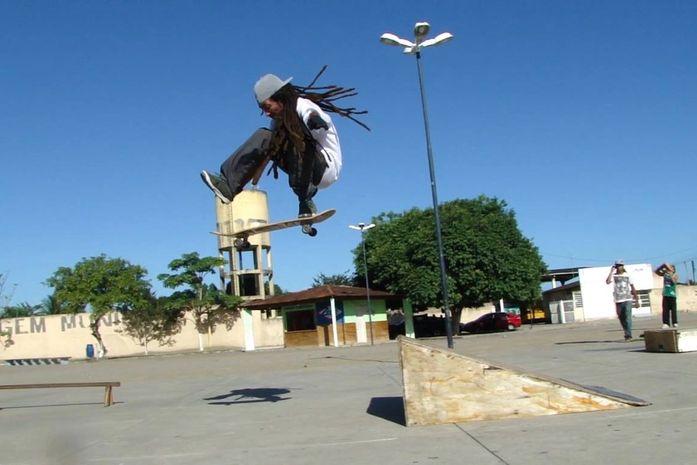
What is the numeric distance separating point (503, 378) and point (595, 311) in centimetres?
5320

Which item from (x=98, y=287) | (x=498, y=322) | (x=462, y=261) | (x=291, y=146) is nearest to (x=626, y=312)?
(x=291, y=146)

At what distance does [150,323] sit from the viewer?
160 feet

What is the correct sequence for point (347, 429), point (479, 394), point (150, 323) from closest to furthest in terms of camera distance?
point (479, 394), point (347, 429), point (150, 323)

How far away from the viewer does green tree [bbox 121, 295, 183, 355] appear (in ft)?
159

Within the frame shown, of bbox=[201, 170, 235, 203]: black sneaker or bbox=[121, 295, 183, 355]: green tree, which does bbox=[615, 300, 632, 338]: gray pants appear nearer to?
bbox=[201, 170, 235, 203]: black sneaker

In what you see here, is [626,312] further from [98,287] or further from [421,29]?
[98,287]

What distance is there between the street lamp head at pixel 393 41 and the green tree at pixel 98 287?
114ft

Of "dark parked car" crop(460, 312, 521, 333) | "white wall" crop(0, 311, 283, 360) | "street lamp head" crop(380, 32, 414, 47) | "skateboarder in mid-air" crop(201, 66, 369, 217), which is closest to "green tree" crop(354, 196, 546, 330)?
"dark parked car" crop(460, 312, 521, 333)

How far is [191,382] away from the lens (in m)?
14.3

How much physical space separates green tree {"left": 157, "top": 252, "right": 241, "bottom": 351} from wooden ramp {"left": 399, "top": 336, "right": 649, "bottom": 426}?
1653 inches

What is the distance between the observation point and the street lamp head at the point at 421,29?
54.2 ft

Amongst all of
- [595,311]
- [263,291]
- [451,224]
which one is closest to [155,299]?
[263,291]

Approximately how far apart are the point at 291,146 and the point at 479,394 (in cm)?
360

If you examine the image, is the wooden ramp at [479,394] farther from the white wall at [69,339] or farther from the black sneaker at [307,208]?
the white wall at [69,339]
